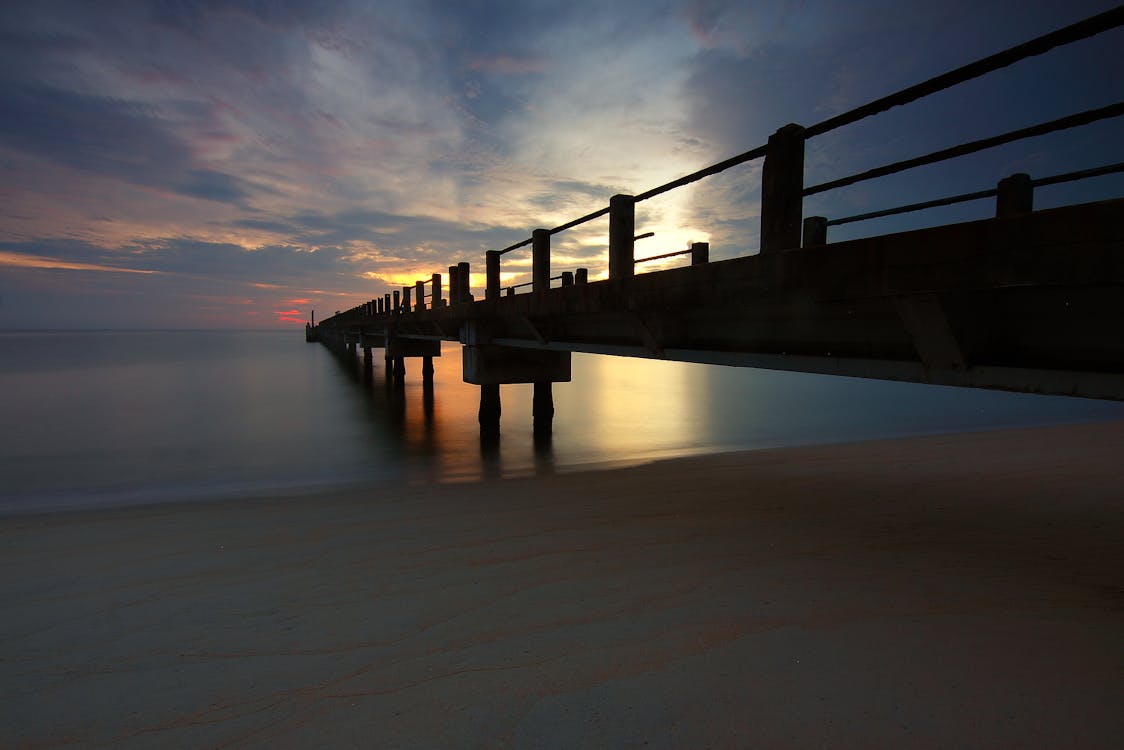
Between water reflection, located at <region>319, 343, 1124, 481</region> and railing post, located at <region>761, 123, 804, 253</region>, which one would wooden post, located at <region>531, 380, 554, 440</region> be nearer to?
water reflection, located at <region>319, 343, 1124, 481</region>

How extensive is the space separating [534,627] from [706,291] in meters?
3.59

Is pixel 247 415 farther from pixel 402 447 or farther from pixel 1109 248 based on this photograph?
pixel 1109 248

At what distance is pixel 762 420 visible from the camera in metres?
23.4

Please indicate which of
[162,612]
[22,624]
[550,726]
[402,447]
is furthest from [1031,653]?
[402,447]

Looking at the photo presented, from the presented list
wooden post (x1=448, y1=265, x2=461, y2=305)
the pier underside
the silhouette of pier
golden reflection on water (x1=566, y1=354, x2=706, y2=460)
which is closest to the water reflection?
golden reflection on water (x1=566, y1=354, x2=706, y2=460)

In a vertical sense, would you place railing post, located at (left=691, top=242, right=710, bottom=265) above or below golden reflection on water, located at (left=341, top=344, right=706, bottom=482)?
above

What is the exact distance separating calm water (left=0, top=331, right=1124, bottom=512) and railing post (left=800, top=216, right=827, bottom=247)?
8.50m

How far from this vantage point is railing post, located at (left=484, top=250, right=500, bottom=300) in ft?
40.7

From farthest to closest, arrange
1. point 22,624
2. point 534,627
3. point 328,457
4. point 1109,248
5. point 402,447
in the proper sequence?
point 402,447 → point 328,457 → point 22,624 → point 534,627 → point 1109,248

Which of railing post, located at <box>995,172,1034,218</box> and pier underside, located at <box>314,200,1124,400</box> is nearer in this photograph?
pier underside, located at <box>314,200,1124,400</box>

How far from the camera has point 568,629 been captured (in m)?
3.70

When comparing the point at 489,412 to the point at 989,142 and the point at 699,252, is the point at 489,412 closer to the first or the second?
the point at 699,252

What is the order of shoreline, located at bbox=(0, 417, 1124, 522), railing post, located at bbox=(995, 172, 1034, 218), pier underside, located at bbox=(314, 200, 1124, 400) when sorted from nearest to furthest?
pier underside, located at bbox=(314, 200, 1124, 400), railing post, located at bbox=(995, 172, 1034, 218), shoreline, located at bbox=(0, 417, 1124, 522)

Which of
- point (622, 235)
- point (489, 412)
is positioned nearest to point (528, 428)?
point (489, 412)
